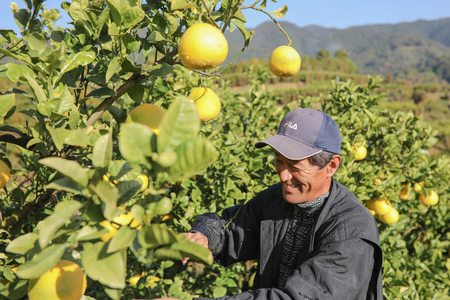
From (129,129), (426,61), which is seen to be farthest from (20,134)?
(426,61)

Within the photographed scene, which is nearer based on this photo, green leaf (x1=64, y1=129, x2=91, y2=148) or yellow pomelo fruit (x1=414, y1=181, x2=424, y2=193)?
green leaf (x1=64, y1=129, x2=91, y2=148)

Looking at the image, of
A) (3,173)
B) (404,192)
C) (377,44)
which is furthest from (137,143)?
(377,44)

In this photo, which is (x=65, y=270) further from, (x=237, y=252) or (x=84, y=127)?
(x=237, y=252)

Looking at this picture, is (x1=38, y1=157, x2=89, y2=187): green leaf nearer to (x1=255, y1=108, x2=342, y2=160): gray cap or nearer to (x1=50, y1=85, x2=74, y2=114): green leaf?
(x1=50, y1=85, x2=74, y2=114): green leaf

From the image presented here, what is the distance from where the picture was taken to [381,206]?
1.96m

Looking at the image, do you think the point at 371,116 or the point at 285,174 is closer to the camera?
the point at 285,174

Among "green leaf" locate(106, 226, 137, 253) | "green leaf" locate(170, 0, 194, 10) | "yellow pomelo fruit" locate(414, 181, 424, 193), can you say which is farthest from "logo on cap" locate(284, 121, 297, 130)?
"yellow pomelo fruit" locate(414, 181, 424, 193)

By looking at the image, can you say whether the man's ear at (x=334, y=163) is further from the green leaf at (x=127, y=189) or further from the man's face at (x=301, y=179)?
the green leaf at (x=127, y=189)

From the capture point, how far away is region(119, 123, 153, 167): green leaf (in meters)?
0.48

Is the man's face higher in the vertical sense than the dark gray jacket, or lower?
higher

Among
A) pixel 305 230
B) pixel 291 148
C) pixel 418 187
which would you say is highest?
pixel 291 148

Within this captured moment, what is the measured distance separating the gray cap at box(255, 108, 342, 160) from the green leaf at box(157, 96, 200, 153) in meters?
0.70

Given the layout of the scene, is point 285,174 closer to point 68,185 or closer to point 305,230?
point 305,230

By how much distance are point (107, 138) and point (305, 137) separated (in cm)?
78
